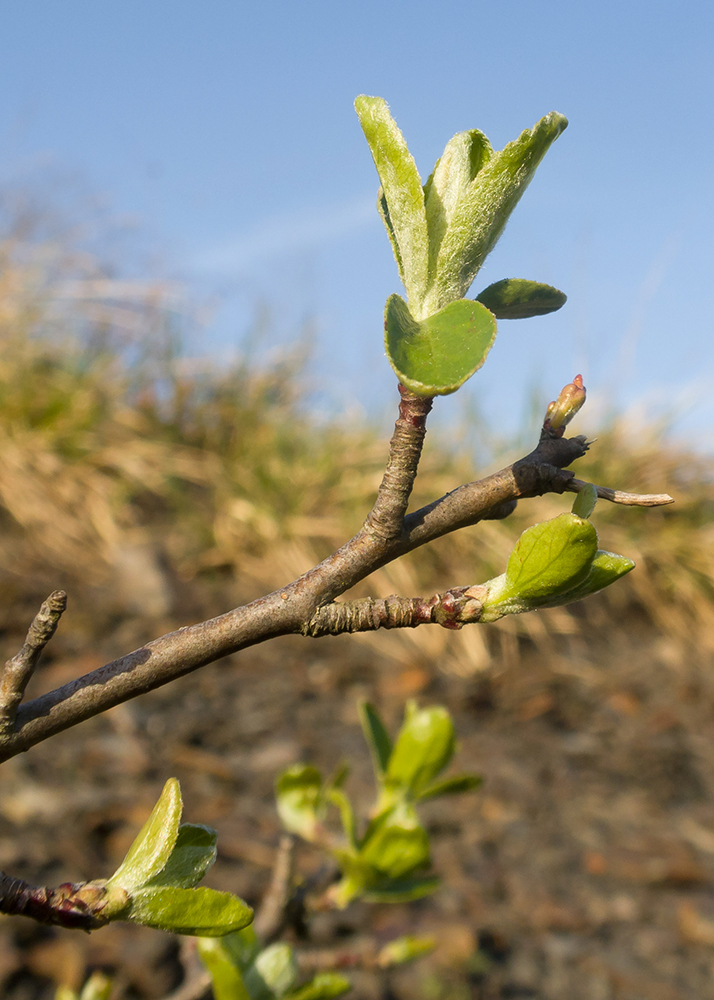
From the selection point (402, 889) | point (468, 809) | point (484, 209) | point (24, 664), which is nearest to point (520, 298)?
point (484, 209)

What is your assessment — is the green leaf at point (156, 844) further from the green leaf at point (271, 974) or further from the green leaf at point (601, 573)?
the green leaf at point (271, 974)

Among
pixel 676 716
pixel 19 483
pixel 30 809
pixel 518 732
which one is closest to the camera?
pixel 30 809

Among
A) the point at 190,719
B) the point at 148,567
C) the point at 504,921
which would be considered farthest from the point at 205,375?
the point at 504,921

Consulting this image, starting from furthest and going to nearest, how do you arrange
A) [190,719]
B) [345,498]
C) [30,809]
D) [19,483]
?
[345,498], [19,483], [190,719], [30,809]

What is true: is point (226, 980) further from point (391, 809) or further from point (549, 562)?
point (549, 562)

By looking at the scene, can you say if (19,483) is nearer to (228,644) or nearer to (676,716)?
(676,716)

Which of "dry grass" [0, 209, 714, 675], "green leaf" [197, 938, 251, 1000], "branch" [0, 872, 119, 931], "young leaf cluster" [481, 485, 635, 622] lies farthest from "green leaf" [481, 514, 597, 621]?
"dry grass" [0, 209, 714, 675]

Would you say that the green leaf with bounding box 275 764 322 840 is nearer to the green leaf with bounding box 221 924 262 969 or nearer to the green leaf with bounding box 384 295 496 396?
the green leaf with bounding box 221 924 262 969
